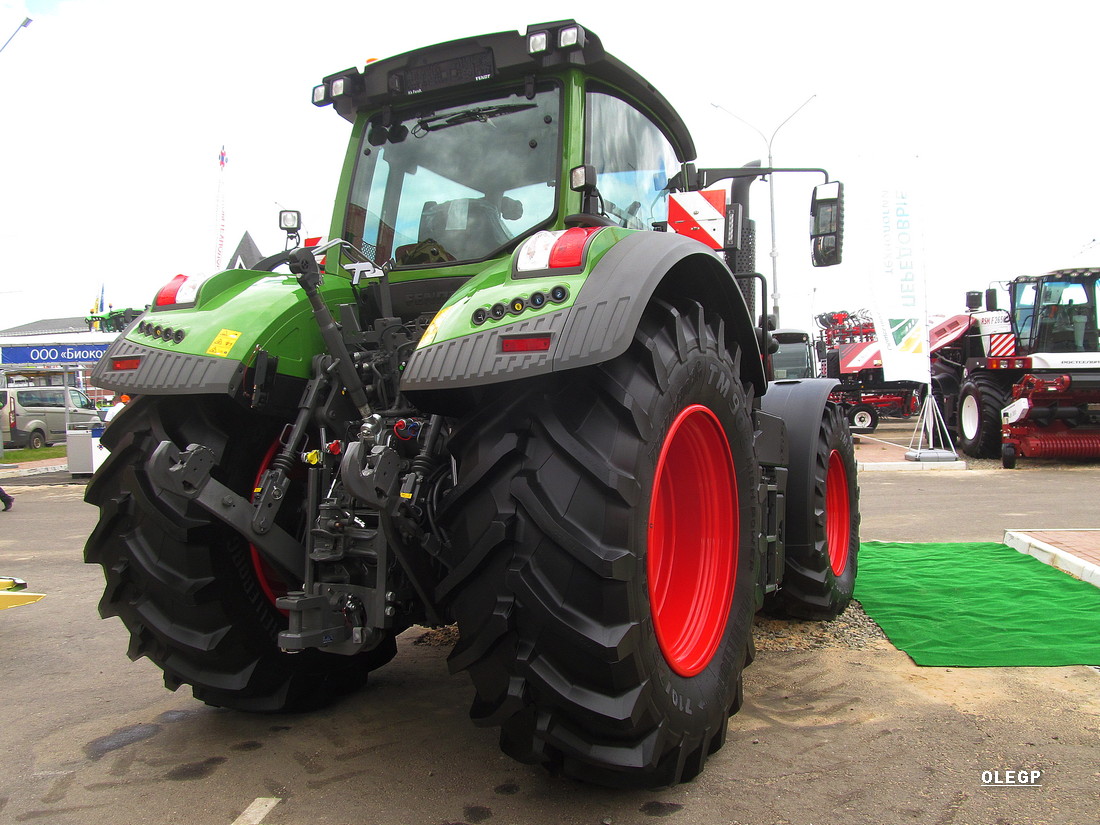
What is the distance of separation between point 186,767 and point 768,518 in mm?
2534

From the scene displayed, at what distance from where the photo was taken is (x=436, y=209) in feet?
11.1

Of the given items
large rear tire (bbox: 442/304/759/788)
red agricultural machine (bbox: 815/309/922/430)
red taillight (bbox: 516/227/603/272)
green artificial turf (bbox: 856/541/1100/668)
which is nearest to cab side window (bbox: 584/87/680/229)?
red taillight (bbox: 516/227/603/272)

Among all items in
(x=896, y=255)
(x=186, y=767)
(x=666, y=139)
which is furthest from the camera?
(x=896, y=255)

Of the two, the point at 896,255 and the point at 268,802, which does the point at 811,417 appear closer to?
the point at 268,802

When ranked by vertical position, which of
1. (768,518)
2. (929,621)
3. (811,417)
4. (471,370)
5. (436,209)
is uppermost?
(436,209)

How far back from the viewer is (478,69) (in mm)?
3164

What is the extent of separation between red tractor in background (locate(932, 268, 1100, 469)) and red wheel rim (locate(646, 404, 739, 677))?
11831mm

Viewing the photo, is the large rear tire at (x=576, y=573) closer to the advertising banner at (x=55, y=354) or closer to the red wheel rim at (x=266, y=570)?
the red wheel rim at (x=266, y=570)

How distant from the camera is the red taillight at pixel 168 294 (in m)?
3.07

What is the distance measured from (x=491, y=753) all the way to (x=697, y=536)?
1.08 metres

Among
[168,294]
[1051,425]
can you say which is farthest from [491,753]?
[1051,425]

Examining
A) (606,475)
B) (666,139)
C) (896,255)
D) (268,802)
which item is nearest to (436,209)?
(666,139)

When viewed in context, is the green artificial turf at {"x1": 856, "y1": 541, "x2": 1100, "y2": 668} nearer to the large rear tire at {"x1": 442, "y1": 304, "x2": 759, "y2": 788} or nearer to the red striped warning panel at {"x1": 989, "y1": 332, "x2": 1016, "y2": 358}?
the large rear tire at {"x1": 442, "y1": 304, "x2": 759, "y2": 788}

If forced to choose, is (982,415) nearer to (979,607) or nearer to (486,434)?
(979,607)
